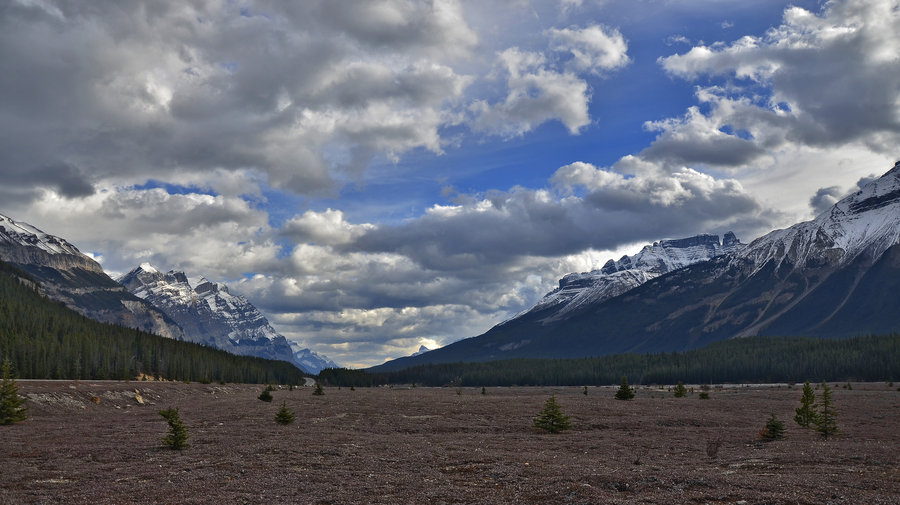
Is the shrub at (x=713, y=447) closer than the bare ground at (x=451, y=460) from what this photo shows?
No

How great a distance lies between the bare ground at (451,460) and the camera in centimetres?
3073

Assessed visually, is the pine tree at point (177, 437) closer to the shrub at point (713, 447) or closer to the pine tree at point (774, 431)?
the shrub at point (713, 447)

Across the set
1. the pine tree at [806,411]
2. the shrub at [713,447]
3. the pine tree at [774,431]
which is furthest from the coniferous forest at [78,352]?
the pine tree at [806,411]

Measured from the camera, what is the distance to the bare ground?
30.7 metres

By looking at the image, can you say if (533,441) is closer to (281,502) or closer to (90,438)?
(281,502)

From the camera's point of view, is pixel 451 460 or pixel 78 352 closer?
pixel 451 460

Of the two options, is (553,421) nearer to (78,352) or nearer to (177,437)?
(177,437)

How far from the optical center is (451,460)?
1676 inches

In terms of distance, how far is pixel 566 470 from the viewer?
1462 inches

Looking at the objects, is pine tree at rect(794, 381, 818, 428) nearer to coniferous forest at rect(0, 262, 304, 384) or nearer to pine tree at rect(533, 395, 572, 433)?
pine tree at rect(533, 395, 572, 433)

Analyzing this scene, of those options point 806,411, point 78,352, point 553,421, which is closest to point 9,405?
point 553,421

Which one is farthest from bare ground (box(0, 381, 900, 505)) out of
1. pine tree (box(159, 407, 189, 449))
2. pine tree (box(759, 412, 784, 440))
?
pine tree (box(159, 407, 189, 449))

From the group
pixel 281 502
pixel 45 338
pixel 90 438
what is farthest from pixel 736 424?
pixel 45 338

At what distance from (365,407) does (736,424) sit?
48583 millimetres
